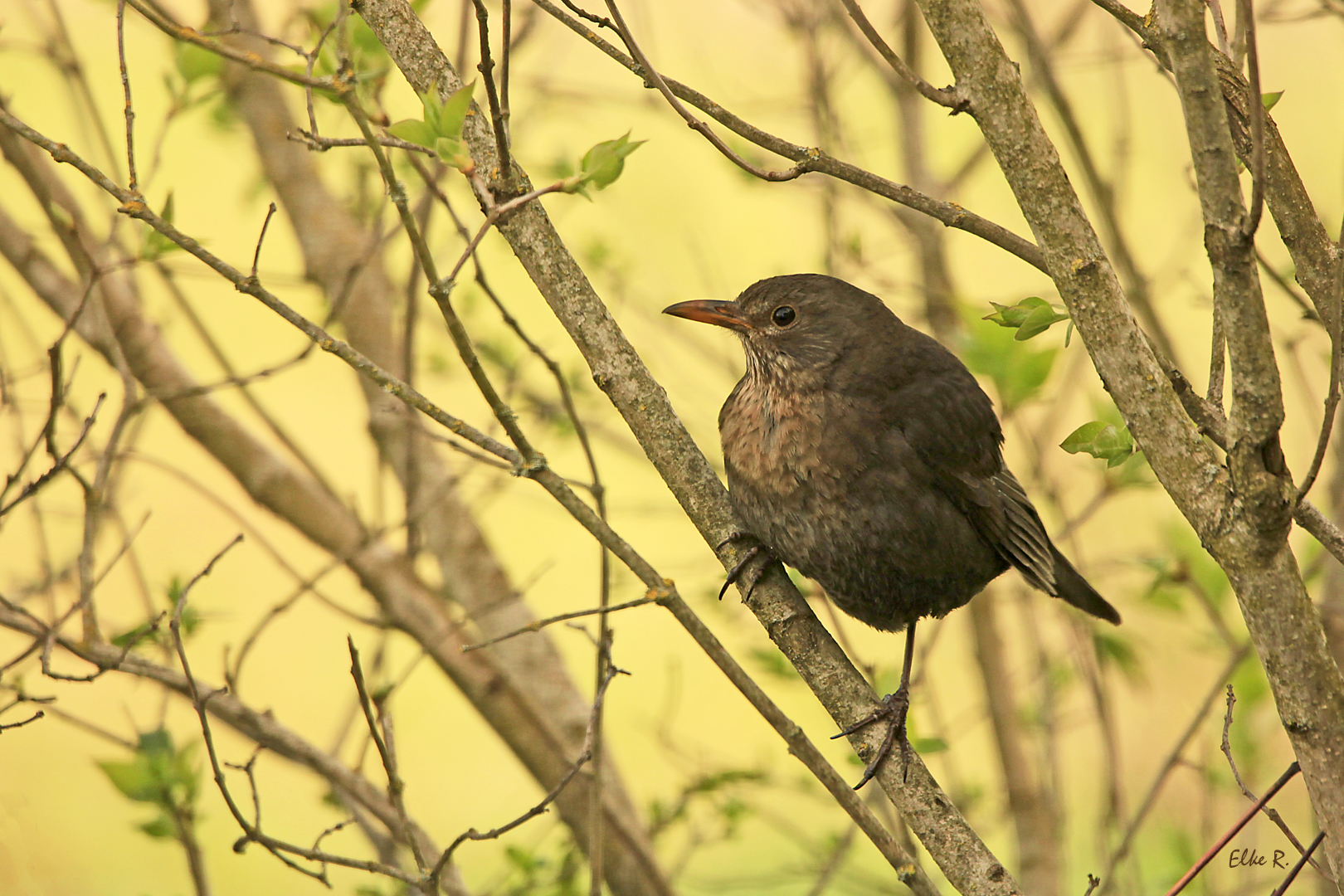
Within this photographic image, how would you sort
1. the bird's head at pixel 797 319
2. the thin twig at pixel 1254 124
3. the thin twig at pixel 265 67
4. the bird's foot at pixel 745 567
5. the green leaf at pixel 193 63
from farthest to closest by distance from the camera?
the bird's head at pixel 797 319
the green leaf at pixel 193 63
the bird's foot at pixel 745 567
the thin twig at pixel 265 67
the thin twig at pixel 1254 124

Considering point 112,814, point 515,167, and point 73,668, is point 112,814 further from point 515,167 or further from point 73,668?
point 515,167

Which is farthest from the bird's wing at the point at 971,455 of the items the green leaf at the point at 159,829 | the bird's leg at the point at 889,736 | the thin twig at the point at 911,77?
the green leaf at the point at 159,829

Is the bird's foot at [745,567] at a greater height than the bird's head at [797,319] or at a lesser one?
lesser

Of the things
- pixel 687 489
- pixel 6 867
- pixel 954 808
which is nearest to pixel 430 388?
pixel 6 867

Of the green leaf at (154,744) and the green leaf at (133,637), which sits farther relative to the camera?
the green leaf at (154,744)

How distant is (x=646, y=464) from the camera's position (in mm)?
6102

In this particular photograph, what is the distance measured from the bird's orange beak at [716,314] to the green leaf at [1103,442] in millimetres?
1555

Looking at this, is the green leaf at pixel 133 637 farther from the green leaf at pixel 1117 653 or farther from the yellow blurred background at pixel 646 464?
the green leaf at pixel 1117 653

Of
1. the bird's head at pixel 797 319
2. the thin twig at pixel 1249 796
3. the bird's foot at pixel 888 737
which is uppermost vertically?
the bird's head at pixel 797 319

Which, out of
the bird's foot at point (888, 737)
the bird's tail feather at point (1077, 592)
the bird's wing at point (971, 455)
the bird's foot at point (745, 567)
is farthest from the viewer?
the bird's tail feather at point (1077, 592)

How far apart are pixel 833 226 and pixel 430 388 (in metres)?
2.74

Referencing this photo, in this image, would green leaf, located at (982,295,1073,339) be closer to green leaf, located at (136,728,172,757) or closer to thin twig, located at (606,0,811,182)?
thin twig, located at (606,0,811,182)

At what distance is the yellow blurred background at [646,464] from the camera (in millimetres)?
4934

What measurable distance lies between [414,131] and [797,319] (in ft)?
5.91
